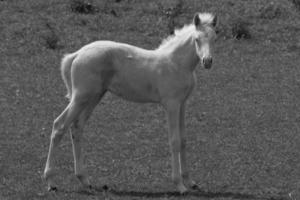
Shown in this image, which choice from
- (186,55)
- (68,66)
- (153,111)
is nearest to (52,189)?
(68,66)

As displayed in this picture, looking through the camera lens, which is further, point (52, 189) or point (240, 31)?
point (240, 31)

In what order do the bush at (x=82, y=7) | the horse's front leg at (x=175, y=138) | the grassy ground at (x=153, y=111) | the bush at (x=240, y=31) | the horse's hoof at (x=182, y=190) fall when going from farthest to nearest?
1. the bush at (x=82, y=7)
2. the bush at (x=240, y=31)
3. the grassy ground at (x=153, y=111)
4. the horse's front leg at (x=175, y=138)
5. the horse's hoof at (x=182, y=190)

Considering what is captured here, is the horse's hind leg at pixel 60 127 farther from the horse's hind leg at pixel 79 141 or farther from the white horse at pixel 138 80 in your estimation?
the horse's hind leg at pixel 79 141

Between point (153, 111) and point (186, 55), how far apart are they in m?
5.52

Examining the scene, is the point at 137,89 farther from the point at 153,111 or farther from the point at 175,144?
the point at 153,111

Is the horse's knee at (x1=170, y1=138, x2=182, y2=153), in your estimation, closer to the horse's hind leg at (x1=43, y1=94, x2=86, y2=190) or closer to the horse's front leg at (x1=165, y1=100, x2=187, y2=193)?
the horse's front leg at (x1=165, y1=100, x2=187, y2=193)

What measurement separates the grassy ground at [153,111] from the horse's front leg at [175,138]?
185 mm

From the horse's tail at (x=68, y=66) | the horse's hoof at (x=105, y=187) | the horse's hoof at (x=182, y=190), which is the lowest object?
the horse's hoof at (x=105, y=187)

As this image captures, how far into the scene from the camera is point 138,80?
38.7 ft

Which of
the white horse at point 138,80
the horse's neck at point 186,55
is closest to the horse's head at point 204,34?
the white horse at point 138,80

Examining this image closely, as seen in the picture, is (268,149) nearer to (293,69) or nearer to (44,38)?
(293,69)

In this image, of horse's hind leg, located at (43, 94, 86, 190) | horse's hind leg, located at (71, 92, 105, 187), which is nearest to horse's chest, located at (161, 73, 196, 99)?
horse's hind leg, located at (71, 92, 105, 187)

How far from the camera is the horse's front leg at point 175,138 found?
11586mm

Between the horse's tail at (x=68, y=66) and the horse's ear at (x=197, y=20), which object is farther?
the horse's tail at (x=68, y=66)
